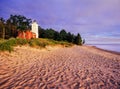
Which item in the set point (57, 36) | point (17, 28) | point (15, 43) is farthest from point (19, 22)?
point (15, 43)

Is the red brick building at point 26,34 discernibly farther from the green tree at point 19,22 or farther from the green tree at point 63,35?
the green tree at point 63,35

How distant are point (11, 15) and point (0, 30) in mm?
13617

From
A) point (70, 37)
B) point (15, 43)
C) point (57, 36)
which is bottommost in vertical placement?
point (15, 43)

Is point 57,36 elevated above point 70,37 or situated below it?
above

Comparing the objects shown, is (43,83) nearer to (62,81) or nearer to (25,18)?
(62,81)

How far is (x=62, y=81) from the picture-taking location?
6125 millimetres

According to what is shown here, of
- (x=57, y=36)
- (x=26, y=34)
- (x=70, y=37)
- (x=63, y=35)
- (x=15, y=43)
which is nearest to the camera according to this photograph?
(x=15, y=43)

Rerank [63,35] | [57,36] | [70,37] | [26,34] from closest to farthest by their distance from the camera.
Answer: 1. [26,34]
2. [57,36]
3. [63,35]
4. [70,37]

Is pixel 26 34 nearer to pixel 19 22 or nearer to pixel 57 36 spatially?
pixel 19 22

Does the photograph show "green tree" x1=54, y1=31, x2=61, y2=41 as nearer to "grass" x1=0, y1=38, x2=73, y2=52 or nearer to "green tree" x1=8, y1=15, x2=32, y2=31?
"green tree" x1=8, y1=15, x2=32, y2=31

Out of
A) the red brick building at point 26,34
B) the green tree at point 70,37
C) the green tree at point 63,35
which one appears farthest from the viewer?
the green tree at point 70,37

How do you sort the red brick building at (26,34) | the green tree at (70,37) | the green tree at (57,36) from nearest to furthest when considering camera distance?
1. the red brick building at (26,34)
2. the green tree at (57,36)
3. the green tree at (70,37)

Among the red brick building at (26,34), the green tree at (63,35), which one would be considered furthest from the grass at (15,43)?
the green tree at (63,35)

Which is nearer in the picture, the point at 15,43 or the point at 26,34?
the point at 15,43
